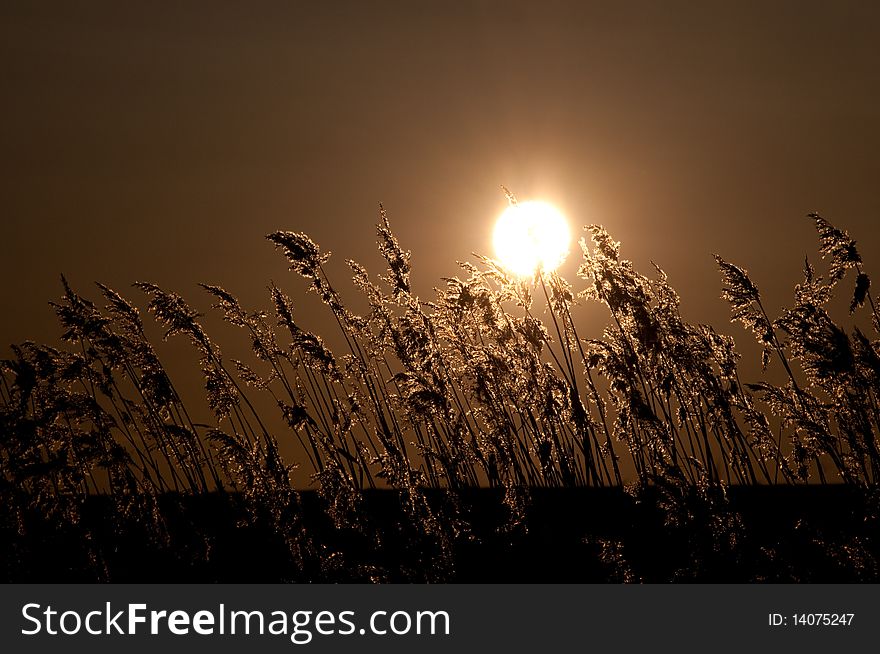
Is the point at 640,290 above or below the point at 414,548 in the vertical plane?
above

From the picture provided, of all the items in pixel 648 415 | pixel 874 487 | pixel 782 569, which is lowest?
pixel 782 569

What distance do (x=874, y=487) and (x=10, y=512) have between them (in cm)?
421

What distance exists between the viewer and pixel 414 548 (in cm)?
411

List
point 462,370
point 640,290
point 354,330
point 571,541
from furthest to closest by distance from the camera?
point 354,330 → point 462,370 → point 640,290 → point 571,541

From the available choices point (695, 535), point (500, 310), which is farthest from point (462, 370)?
point (695, 535)

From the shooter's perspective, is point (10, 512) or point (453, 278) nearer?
point (10, 512)

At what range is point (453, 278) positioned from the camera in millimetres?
5008

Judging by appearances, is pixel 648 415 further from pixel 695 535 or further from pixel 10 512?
pixel 10 512

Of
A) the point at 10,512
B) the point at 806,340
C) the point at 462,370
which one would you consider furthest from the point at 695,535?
the point at 10,512

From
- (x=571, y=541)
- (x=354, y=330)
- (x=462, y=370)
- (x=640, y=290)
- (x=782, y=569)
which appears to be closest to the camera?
(x=782, y=569)

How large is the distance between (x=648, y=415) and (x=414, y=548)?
124cm

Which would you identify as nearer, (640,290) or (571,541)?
(571,541)

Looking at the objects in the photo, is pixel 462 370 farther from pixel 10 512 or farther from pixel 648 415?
pixel 10 512

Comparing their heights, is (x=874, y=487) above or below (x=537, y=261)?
below
